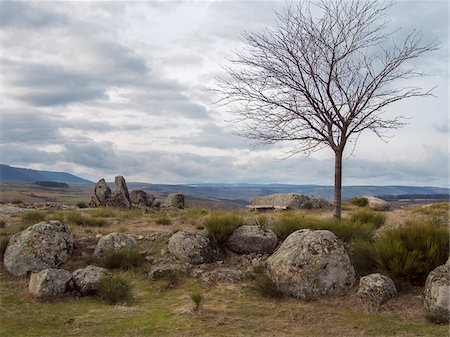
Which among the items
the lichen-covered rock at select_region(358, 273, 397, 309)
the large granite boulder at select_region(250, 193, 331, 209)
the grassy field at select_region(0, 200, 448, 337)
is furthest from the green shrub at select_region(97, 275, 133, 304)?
the large granite boulder at select_region(250, 193, 331, 209)

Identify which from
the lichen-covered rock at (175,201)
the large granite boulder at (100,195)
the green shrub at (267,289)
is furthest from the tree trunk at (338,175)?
the large granite boulder at (100,195)

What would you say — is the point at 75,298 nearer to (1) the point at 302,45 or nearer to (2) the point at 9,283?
(2) the point at 9,283

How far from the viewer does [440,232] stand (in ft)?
31.9

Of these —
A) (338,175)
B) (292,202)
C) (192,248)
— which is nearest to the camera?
(192,248)

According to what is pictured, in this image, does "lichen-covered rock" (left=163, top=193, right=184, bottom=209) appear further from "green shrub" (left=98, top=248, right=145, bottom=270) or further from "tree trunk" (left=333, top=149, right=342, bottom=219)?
"green shrub" (left=98, top=248, right=145, bottom=270)

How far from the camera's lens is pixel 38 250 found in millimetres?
10672

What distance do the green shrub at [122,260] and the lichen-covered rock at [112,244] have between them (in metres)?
0.32

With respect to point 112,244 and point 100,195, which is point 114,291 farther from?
point 100,195

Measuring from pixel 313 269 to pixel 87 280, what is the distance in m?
4.60

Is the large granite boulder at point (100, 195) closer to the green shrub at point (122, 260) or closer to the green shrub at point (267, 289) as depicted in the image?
the green shrub at point (122, 260)

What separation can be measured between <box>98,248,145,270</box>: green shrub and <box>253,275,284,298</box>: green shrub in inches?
128

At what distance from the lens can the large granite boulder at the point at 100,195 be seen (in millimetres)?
24969

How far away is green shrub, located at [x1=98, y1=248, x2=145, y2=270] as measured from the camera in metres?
10.8

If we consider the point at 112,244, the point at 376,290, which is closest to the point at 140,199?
the point at 112,244
